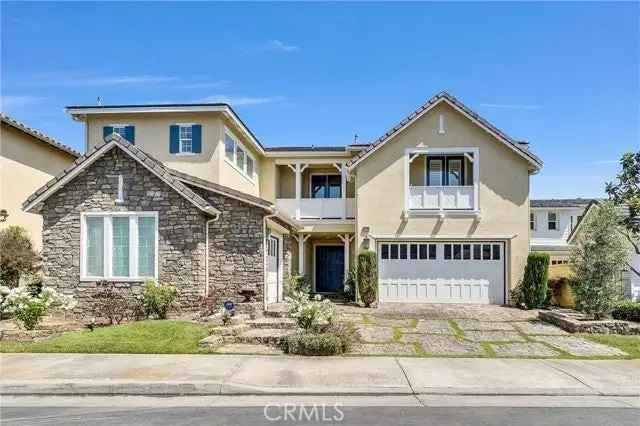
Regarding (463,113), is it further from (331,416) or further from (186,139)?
(331,416)

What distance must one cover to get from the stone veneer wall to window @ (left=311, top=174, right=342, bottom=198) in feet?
36.5

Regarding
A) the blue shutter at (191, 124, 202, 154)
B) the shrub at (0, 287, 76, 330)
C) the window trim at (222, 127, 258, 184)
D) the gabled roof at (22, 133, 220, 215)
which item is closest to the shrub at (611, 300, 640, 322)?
the gabled roof at (22, 133, 220, 215)

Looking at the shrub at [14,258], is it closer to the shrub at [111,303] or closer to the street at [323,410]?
the shrub at [111,303]

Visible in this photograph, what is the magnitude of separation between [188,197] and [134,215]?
1736 mm

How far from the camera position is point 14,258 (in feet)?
58.7

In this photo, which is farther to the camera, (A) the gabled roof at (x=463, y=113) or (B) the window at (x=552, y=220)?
(B) the window at (x=552, y=220)

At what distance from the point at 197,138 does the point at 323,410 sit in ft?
50.1

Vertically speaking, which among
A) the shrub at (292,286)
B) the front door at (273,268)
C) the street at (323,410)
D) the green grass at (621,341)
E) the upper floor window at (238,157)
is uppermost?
the upper floor window at (238,157)

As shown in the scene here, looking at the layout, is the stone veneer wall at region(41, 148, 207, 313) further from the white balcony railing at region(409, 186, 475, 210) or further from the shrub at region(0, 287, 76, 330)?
the white balcony railing at region(409, 186, 475, 210)

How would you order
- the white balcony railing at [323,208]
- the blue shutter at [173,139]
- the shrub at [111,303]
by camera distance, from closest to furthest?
the shrub at [111,303]
the blue shutter at [173,139]
the white balcony railing at [323,208]

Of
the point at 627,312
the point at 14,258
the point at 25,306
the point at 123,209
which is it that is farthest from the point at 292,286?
the point at 627,312

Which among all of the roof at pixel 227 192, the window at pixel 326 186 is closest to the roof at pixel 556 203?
the window at pixel 326 186

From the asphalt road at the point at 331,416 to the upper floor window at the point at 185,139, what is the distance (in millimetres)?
14200

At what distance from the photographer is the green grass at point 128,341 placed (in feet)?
37.7
